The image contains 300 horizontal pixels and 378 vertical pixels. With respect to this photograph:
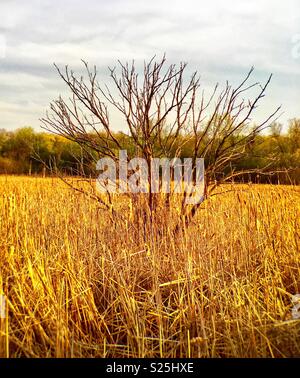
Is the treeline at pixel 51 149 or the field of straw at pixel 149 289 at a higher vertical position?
the treeline at pixel 51 149

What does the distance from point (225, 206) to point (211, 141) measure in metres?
1.37

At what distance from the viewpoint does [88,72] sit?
4223mm

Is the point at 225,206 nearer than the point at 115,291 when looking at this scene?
No

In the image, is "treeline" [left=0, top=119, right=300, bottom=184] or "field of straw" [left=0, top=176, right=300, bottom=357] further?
"treeline" [left=0, top=119, right=300, bottom=184]

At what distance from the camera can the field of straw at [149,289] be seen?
2.56 metres

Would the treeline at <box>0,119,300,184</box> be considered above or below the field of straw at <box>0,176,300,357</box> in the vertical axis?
above

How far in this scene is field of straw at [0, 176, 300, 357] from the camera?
2557 mm

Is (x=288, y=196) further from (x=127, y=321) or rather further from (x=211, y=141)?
(x=127, y=321)

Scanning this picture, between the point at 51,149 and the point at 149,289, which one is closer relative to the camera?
the point at 149,289

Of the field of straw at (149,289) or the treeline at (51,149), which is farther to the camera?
the treeline at (51,149)

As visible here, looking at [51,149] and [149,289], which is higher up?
[51,149]

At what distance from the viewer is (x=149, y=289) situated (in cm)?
344
